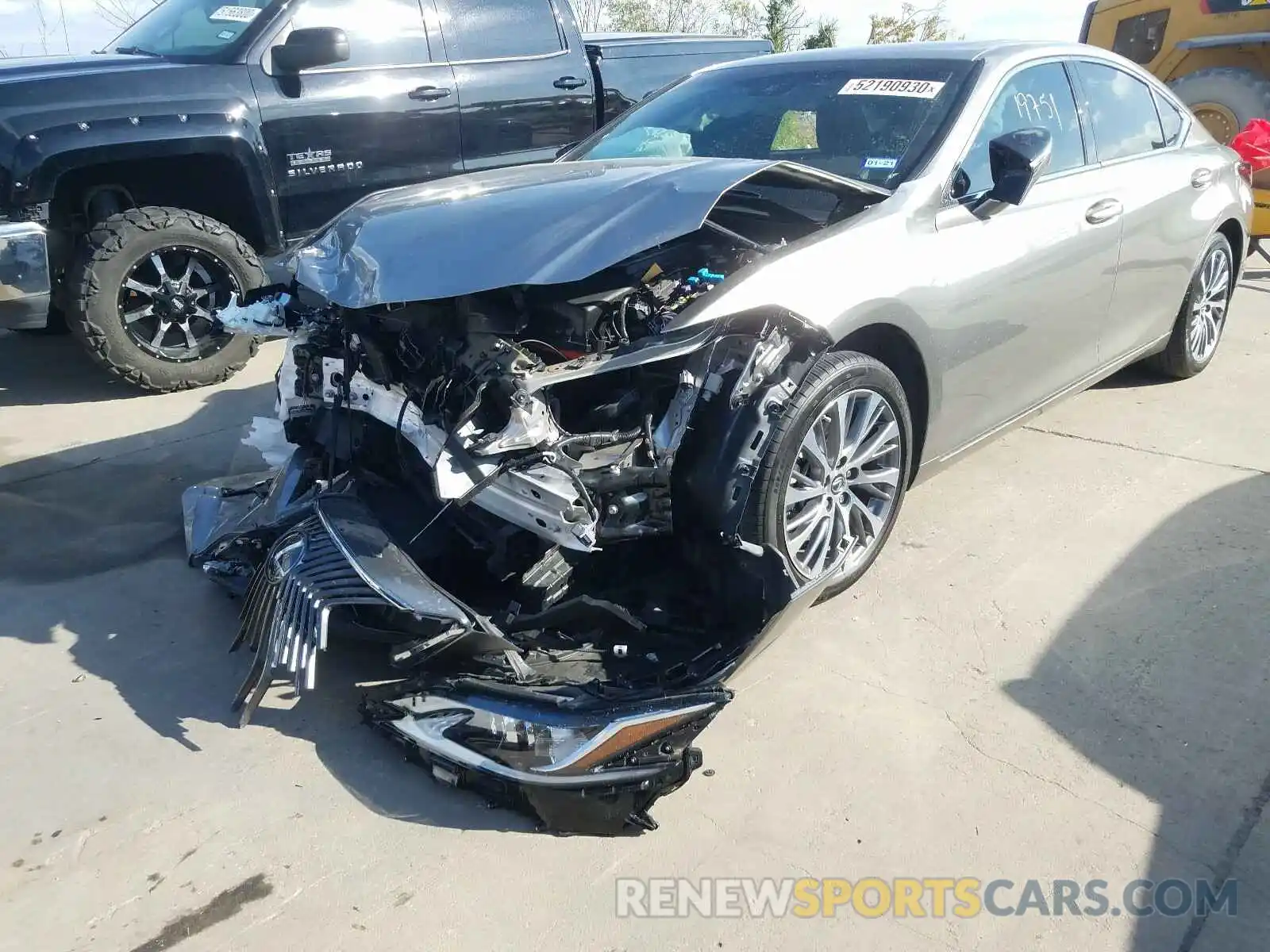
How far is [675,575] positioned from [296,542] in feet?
3.62

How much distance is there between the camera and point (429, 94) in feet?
20.1

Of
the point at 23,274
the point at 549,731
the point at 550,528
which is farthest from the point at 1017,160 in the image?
the point at 23,274

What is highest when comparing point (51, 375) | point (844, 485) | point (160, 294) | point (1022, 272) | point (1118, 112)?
point (1118, 112)

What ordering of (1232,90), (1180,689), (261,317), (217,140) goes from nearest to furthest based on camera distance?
(1180,689)
(261,317)
(217,140)
(1232,90)

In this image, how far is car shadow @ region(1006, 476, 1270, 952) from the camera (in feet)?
8.00

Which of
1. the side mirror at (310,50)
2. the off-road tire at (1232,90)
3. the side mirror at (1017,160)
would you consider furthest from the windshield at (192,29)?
the off-road tire at (1232,90)

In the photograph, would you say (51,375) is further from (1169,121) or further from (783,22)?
(783,22)

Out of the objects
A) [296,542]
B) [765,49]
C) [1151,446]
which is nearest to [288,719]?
[296,542]

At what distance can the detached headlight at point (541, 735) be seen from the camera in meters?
2.38

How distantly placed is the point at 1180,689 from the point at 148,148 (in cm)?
522

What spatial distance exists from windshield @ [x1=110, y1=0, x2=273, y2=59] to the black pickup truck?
2 cm

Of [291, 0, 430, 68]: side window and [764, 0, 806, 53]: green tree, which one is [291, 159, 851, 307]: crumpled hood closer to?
[291, 0, 430, 68]: side window

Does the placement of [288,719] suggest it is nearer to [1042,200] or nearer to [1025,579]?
[1025,579]

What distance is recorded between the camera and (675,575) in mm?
3049
